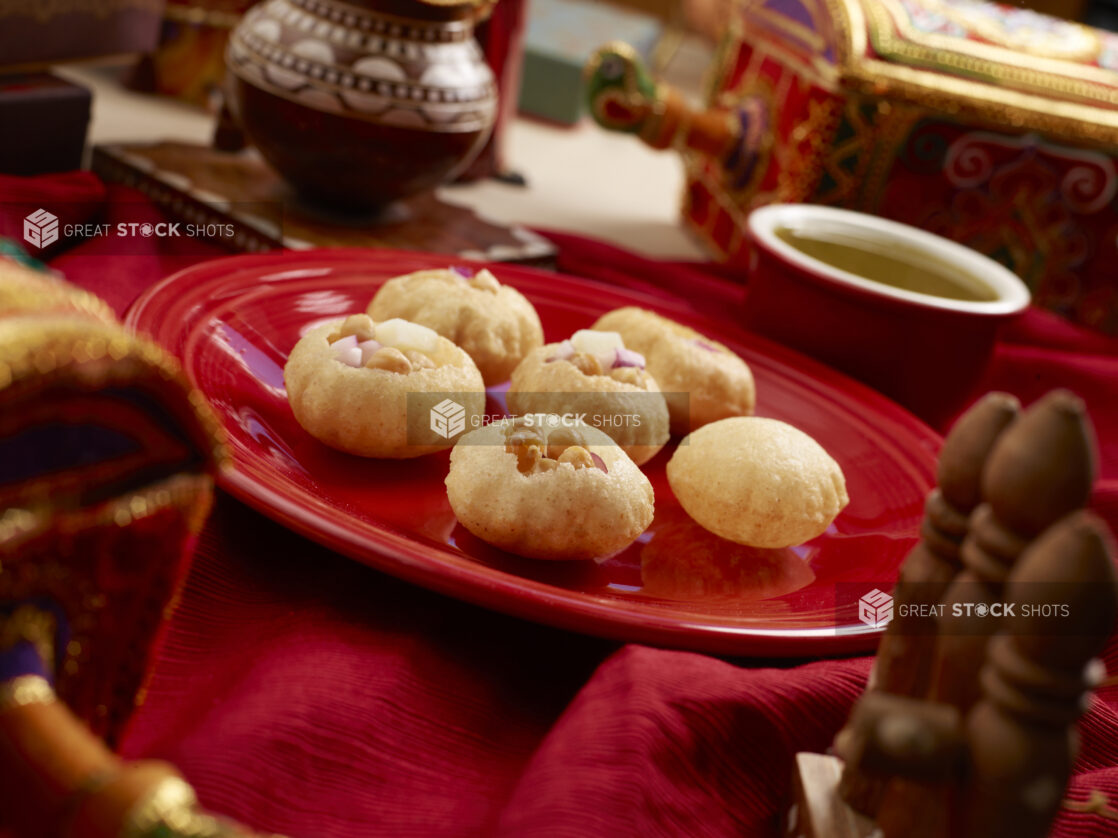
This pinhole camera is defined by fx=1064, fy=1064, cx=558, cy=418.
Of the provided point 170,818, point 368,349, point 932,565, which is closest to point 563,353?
point 368,349

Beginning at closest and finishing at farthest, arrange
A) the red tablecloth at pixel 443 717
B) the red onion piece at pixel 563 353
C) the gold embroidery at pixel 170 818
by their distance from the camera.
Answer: the gold embroidery at pixel 170 818 < the red tablecloth at pixel 443 717 < the red onion piece at pixel 563 353

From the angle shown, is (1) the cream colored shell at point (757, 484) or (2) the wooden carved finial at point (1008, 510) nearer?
(2) the wooden carved finial at point (1008, 510)

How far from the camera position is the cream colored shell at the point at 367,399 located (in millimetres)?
701

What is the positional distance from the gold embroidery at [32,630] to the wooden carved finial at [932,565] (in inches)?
10.6

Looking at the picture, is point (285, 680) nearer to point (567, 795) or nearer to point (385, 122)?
point (567, 795)

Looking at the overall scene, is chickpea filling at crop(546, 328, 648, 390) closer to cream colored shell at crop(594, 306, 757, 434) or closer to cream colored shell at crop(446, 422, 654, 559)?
cream colored shell at crop(594, 306, 757, 434)

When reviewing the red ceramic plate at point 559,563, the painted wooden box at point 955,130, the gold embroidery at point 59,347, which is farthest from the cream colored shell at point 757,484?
the painted wooden box at point 955,130

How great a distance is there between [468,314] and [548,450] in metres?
0.21

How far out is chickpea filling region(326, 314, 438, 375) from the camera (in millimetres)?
723

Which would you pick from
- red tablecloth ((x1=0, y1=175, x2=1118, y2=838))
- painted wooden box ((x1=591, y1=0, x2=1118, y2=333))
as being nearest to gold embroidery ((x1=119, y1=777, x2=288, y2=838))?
red tablecloth ((x1=0, y1=175, x2=1118, y2=838))

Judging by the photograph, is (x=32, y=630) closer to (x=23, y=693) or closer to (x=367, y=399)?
(x=23, y=693)

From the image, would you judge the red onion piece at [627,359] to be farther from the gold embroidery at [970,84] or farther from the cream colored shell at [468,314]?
the gold embroidery at [970,84]

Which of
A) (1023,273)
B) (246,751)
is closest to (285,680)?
(246,751)

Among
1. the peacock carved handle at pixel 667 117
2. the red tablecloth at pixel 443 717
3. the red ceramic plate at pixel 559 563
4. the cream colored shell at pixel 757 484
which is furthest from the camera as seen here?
the peacock carved handle at pixel 667 117
